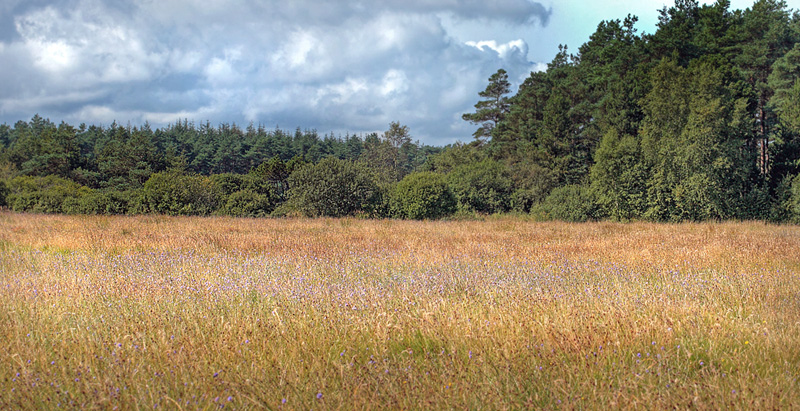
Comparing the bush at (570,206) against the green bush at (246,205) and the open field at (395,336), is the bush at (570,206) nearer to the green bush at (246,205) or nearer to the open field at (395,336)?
the green bush at (246,205)

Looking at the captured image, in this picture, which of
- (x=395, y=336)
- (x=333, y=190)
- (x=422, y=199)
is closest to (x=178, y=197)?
(x=333, y=190)

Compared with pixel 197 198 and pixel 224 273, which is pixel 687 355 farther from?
pixel 197 198

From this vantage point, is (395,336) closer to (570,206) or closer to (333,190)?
(333,190)

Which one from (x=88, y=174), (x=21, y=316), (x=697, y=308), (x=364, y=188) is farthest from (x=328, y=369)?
(x=88, y=174)

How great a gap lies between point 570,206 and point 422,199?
10.0 meters

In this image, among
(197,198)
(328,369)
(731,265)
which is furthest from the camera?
(197,198)

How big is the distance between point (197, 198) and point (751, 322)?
30.8 m

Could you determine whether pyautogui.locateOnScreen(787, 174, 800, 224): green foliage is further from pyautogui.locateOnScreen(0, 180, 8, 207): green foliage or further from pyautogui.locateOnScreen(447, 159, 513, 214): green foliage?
pyautogui.locateOnScreen(0, 180, 8, 207): green foliage

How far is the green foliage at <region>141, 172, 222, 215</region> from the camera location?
2930 cm

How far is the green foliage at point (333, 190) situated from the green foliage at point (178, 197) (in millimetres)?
5253

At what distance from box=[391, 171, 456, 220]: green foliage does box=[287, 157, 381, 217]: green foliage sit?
1594 millimetres

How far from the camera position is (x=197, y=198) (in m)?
30.8

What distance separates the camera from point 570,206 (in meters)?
32.6

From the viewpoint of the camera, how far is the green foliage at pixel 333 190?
30.3 m
